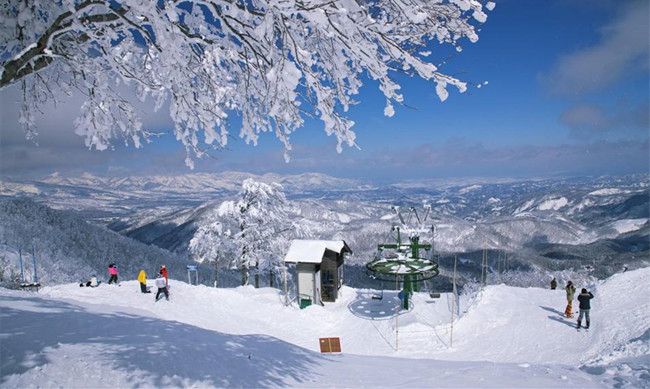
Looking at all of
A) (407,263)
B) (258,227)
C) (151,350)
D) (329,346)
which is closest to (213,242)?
(258,227)

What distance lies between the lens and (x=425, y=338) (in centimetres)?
1395

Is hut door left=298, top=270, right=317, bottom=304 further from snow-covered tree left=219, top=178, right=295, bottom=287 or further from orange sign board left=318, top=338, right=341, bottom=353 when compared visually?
orange sign board left=318, top=338, right=341, bottom=353

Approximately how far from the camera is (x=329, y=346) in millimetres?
12781

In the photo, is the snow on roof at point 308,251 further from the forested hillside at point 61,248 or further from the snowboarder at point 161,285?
the forested hillside at point 61,248

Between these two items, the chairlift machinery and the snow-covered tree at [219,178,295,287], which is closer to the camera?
the chairlift machinery

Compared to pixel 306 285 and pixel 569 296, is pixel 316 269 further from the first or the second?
pixel 569 296

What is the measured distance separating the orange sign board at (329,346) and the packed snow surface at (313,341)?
65cm

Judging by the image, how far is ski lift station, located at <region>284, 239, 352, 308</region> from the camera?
19859 millimetres

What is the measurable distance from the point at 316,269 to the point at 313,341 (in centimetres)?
620

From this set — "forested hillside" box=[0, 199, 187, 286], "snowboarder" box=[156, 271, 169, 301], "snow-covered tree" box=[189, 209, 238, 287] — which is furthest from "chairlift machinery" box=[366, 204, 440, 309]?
"forested hillside" box=[0, 199, 187, 286]

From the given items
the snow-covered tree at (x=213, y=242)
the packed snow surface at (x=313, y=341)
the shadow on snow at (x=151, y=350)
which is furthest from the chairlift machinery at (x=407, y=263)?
the snow-covered tree at (x=213, y=242)

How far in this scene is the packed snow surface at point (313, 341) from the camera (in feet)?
15.1

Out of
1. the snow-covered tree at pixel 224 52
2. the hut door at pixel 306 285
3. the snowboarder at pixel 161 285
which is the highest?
the snow-covered tree at pixel 224 52

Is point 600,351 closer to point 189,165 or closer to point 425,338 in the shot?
point 425,338
